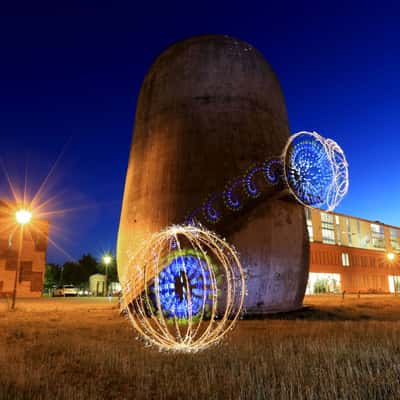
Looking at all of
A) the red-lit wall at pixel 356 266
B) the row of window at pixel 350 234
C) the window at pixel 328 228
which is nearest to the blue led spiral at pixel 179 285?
the row of window at pixel 350 234

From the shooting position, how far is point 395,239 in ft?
261

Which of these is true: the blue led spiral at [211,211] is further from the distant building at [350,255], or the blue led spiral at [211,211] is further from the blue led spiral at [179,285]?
the distant building at [350,255]

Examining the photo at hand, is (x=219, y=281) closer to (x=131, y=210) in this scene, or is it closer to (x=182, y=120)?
(x=131, y=210)

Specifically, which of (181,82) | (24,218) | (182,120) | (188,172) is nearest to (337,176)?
(188,172)

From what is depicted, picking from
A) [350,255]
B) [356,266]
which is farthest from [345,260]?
[356,266]

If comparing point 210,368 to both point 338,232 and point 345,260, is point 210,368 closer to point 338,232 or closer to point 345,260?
point 345,260

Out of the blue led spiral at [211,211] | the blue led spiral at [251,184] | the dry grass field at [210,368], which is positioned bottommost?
the dry grass field at [210,368]

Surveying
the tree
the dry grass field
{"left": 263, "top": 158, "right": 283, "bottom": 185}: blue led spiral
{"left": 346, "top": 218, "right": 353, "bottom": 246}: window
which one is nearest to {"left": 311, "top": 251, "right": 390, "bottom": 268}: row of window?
{"left": 346, "top": 218, "right": 353, "bottom": 246}: window

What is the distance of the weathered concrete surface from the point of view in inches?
677

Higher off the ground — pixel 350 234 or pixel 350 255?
pixel 350 234

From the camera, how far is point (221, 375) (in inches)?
256

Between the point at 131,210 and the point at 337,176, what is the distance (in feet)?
35.2

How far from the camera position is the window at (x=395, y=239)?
78.6 m

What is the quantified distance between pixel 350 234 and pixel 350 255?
561cm
